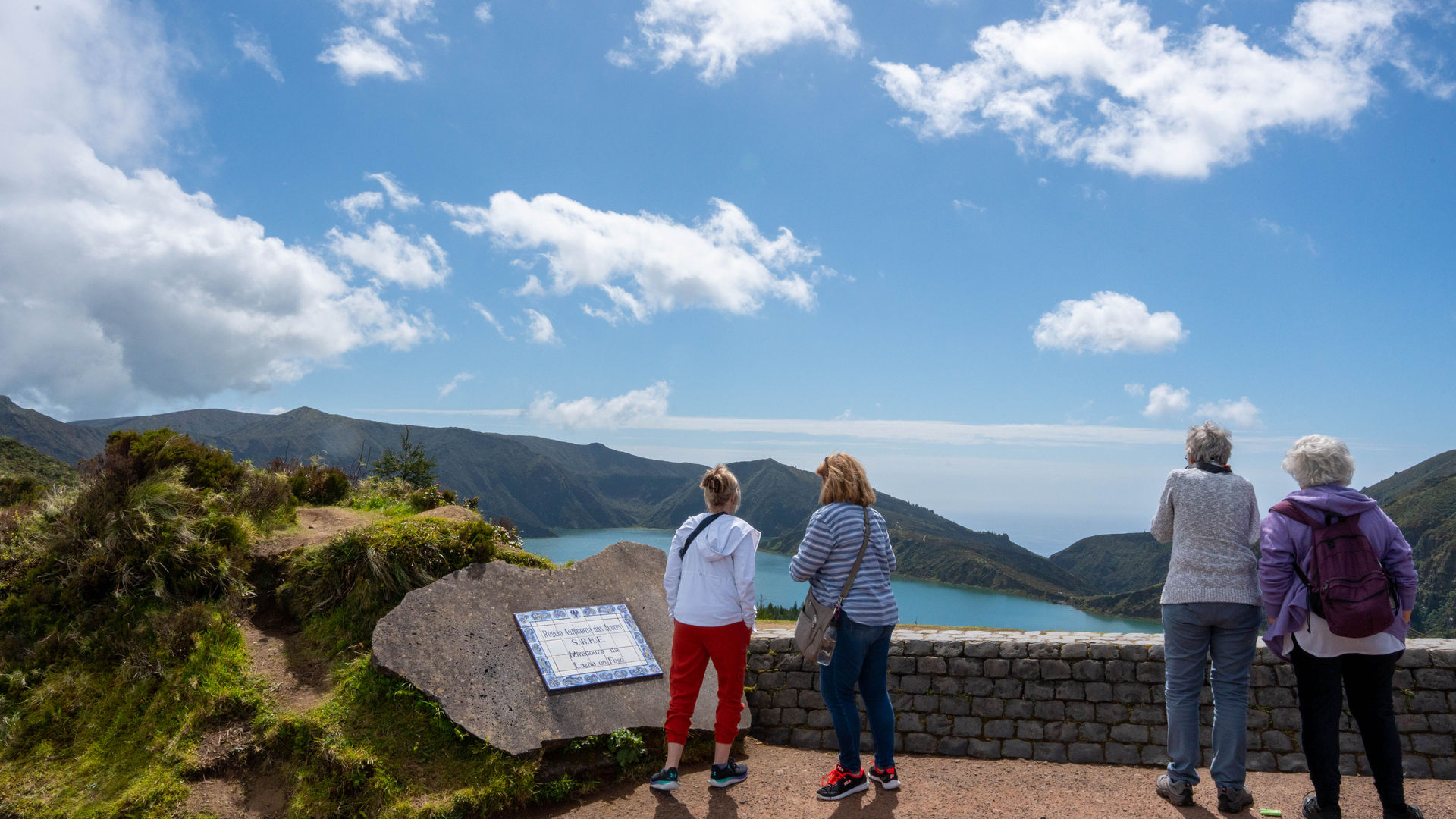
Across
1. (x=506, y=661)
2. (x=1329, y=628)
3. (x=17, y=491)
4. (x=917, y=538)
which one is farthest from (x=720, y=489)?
(x=917, y=538)

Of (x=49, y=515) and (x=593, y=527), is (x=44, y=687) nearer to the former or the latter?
(x=49, y=515)

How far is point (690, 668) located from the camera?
172 inches

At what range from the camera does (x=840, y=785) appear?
4418mm

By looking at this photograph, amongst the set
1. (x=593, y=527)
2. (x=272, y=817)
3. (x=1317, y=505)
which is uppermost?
(x=1317, y=505)

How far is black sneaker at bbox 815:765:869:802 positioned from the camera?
173 inches

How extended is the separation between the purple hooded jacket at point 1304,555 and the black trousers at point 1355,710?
176 millimetres

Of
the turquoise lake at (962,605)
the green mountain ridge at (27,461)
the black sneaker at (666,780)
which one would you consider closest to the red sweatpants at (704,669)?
the black sneaker at (666,780)

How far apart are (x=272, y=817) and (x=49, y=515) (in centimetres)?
402

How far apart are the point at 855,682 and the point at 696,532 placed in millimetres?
1254

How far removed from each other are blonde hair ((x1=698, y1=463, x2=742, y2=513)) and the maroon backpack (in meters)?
2.92

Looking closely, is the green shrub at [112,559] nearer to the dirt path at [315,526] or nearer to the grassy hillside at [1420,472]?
the dirt path at [315,526]

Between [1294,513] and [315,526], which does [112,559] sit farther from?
[1294,513]

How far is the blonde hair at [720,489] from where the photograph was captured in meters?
4.38

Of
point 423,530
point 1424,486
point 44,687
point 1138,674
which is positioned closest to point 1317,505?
point 1138,674
